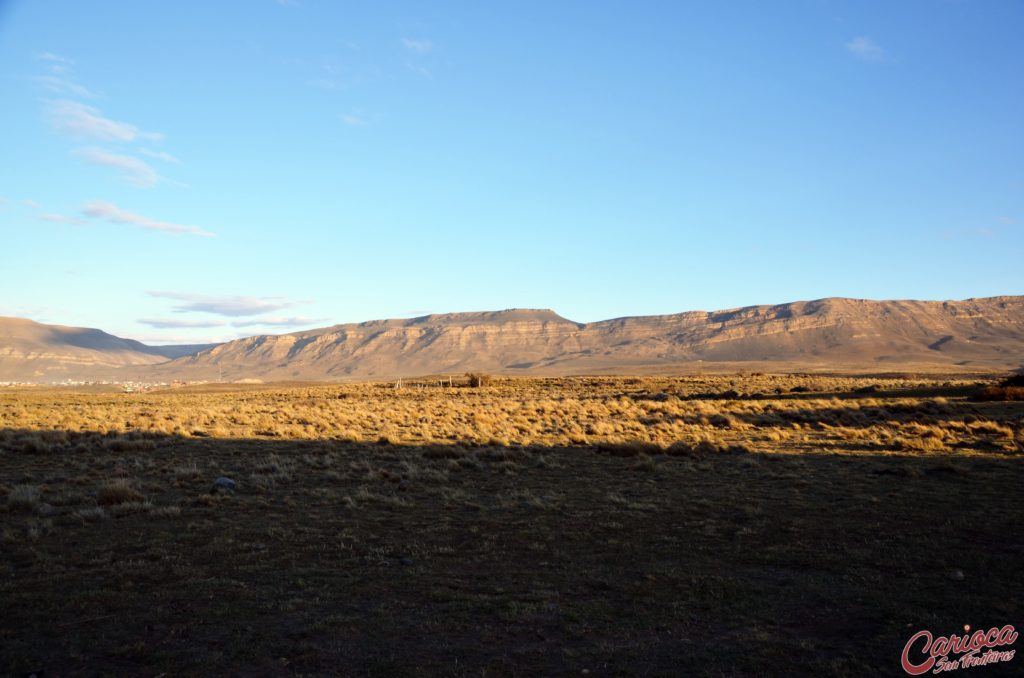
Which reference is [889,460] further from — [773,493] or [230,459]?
[230,459]

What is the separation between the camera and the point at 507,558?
9320 millimetres

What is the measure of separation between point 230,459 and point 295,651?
600 inches

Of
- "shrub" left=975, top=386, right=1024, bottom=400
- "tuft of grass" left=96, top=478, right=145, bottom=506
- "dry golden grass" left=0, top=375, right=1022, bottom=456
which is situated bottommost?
"dry golden grass" left=0, top=375, right=1022, bottom=456

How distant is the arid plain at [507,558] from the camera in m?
6.18

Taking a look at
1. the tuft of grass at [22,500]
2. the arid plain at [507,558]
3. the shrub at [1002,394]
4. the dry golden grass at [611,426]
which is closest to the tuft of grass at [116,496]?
the arid plain at [507,558]

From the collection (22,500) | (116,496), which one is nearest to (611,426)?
(116,496)

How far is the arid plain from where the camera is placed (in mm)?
6176

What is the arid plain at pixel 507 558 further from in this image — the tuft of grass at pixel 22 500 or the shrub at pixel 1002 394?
the shrub at pixel 1002 394

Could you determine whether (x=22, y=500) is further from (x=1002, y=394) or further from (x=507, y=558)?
(x=1002, y=394)

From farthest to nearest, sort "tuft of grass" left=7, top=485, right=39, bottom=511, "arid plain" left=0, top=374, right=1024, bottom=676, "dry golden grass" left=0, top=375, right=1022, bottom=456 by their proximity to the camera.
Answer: "dry golden grass" left=0, top=375, right=1022, bottom=456, "tuft of grass" left=7, top=485, right=39, bottom=511, "arid plain" left=0, top=374, right=1024, bottom=676

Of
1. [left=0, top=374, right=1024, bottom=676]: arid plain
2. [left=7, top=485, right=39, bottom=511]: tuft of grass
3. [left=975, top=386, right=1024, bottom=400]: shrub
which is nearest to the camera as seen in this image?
[left=0, top=374, right=1024, bottom=676]: arid plain

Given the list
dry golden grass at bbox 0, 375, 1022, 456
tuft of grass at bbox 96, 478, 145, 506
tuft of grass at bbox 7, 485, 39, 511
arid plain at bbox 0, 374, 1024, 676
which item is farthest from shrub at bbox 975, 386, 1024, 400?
tuft of grass at bbox 7, 485, 39, 511

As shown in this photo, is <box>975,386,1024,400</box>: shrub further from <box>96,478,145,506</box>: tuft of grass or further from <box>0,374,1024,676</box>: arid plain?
<box>96,478,145,506</box>: tuft of grass

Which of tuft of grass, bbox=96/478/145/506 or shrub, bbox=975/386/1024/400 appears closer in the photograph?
tuft of grass, bbox=96/478/145/506
